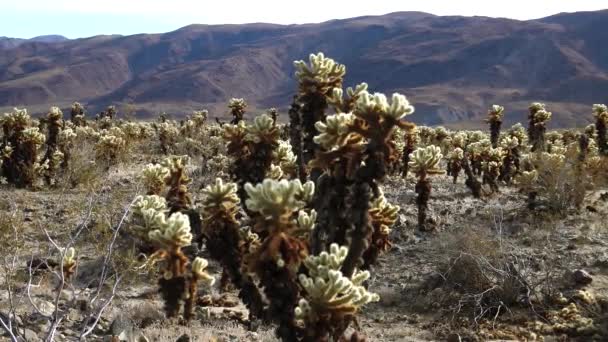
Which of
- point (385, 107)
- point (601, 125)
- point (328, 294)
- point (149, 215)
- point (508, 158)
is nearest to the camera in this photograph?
point (328, 294)

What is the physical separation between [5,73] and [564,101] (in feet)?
448

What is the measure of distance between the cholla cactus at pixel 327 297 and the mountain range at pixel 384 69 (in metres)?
87.2

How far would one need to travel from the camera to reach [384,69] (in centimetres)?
13775

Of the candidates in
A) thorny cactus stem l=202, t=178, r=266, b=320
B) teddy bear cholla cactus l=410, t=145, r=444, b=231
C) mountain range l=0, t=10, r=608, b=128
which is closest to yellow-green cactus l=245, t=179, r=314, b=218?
thorny cactus stem l=202, t=178, r=266, b=320

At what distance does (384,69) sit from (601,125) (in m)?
125

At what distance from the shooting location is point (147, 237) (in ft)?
14.0

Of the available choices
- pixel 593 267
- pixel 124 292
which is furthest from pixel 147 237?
pixel 593 267

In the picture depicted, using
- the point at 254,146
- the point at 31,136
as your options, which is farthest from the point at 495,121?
the point at 254,146

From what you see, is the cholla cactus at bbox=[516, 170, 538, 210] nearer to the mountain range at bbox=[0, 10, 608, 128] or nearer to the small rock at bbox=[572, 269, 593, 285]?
the small rock at bbox=[572, 269, 593, 285]

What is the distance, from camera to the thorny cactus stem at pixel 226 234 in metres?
4.59

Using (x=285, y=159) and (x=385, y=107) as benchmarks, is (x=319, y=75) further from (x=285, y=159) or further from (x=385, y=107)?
(x=385, y=107)

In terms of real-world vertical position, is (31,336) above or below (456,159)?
below

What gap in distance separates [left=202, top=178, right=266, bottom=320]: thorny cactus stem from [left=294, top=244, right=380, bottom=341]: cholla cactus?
0.95 meters

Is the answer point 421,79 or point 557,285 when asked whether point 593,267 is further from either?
point 421,79
